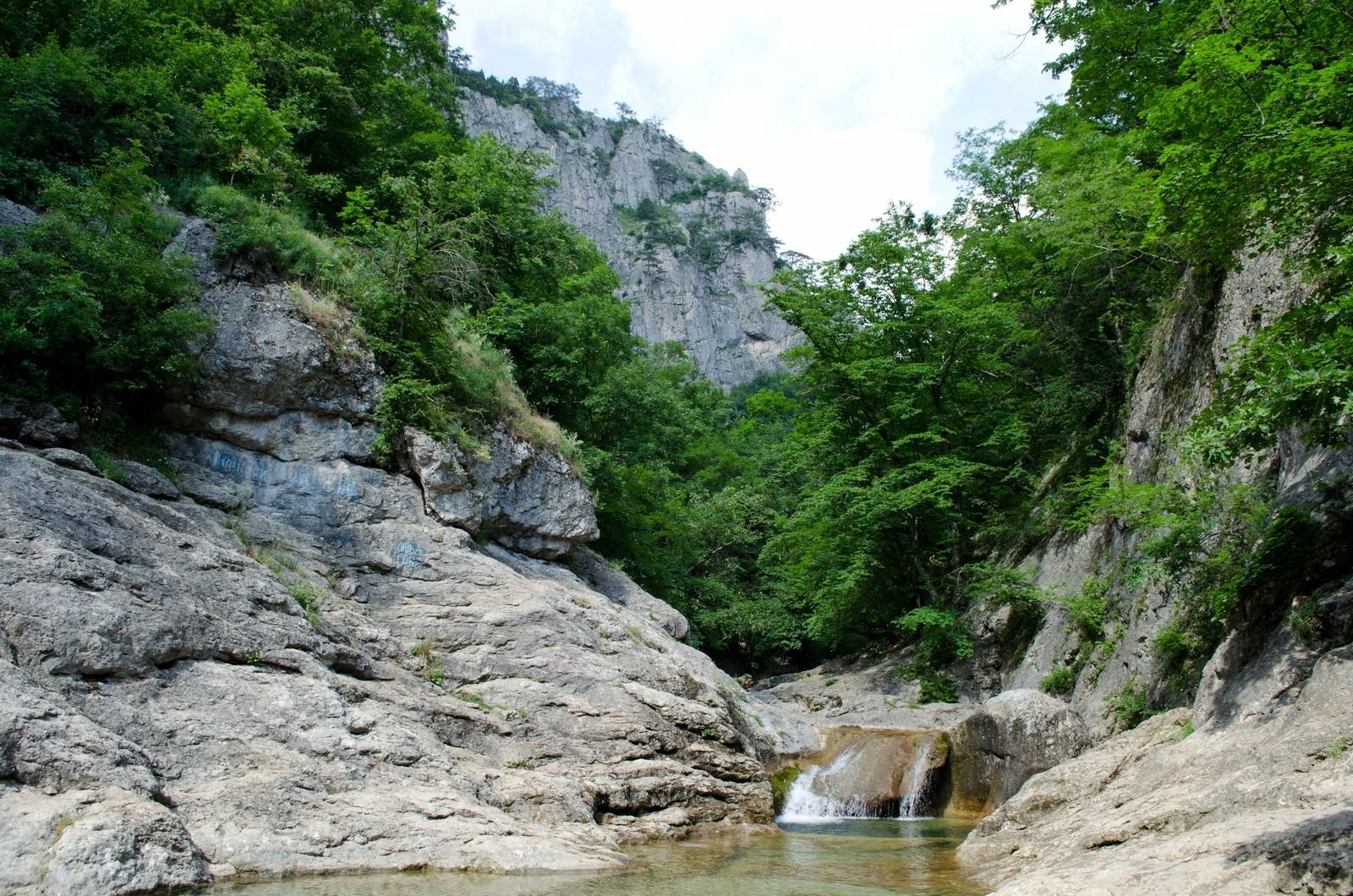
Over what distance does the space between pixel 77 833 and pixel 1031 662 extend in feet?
55.4

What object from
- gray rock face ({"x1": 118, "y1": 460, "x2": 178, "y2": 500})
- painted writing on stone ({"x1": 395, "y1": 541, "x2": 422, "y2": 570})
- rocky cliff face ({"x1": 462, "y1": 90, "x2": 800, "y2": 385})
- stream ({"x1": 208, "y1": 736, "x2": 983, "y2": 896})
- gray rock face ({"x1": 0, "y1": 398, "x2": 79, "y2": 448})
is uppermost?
rocky cliff face ({"x1": 462, "y1": 90, "x2": 800, "y2": 385})

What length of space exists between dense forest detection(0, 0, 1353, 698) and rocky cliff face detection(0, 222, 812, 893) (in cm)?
113

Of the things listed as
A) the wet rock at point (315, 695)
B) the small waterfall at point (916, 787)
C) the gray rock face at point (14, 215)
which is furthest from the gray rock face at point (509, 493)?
the small waterfall at point (916, 787)

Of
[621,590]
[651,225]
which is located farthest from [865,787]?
[651,225]

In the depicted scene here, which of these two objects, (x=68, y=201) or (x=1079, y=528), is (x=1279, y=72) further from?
(x=68, y=201)

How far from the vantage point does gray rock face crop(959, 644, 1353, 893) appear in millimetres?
4539

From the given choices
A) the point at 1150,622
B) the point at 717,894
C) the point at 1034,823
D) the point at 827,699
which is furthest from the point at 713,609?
the point at 717,894

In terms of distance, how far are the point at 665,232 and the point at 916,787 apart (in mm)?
88390

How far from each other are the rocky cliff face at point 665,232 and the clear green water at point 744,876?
73146mm

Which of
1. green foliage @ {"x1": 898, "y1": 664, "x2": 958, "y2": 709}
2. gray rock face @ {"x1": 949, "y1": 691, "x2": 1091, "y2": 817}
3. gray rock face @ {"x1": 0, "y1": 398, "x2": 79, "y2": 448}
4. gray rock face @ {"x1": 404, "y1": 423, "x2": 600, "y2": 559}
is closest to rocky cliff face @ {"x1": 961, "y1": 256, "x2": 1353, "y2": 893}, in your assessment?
gray rock face @ {"x1": 949, "y1": 691, "x2": 1091, "y2": 817}

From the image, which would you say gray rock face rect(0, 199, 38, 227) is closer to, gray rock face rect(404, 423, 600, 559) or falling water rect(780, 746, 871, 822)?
gray rock face rect(404, 423, 600, 559)

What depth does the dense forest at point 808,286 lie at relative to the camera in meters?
7.77

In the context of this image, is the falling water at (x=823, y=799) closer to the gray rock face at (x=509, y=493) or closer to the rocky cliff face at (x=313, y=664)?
the rocky cliff face at (x=313, y=664)

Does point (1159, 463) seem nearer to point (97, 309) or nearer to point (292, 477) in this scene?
point (292, 477)
